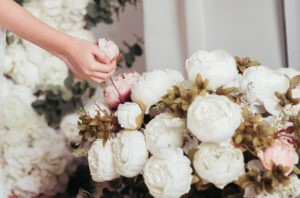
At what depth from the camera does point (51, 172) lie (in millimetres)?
1468

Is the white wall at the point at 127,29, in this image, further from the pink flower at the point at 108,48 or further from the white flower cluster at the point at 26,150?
the pink flower at the point at 108,48

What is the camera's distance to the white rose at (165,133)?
32.9 inches

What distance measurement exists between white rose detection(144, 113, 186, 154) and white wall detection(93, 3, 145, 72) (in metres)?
0.73

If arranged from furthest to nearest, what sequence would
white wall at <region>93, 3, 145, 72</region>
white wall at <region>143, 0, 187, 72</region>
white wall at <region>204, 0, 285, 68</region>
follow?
white wall at <region>93, 3, 145, 72</region> < white wall at <region>143, 0, 187, 72</region> < white wall at <region>204, 0, 285, 68</region>

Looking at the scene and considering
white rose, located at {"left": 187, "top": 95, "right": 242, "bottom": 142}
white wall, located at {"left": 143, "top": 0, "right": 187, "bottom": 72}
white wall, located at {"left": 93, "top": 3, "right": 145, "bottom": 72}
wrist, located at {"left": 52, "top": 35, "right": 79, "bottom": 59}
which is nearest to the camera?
white rose, located at {"left": 187, "top": 95, "right": 242, "bottom": 142}

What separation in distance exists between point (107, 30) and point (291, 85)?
814 millimetres

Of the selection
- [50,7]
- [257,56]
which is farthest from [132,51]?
[257,56]

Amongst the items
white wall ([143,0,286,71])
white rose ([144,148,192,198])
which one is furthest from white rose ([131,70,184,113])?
white wall ([143,0,286,71])

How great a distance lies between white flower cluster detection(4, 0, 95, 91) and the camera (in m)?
1.47

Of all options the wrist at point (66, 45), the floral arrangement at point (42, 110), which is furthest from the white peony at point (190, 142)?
the floral arrangement at point (42, 110)

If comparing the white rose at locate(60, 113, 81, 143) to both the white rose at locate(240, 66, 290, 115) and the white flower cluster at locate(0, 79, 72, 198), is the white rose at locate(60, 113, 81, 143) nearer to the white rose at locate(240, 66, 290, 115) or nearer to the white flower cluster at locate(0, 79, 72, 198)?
the white flower cluster at locate(0, 79, 72, 198)

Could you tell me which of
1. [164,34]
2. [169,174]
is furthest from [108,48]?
[164,34]

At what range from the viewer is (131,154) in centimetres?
84

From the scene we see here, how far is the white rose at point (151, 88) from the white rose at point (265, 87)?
Result: 131 millimetres
